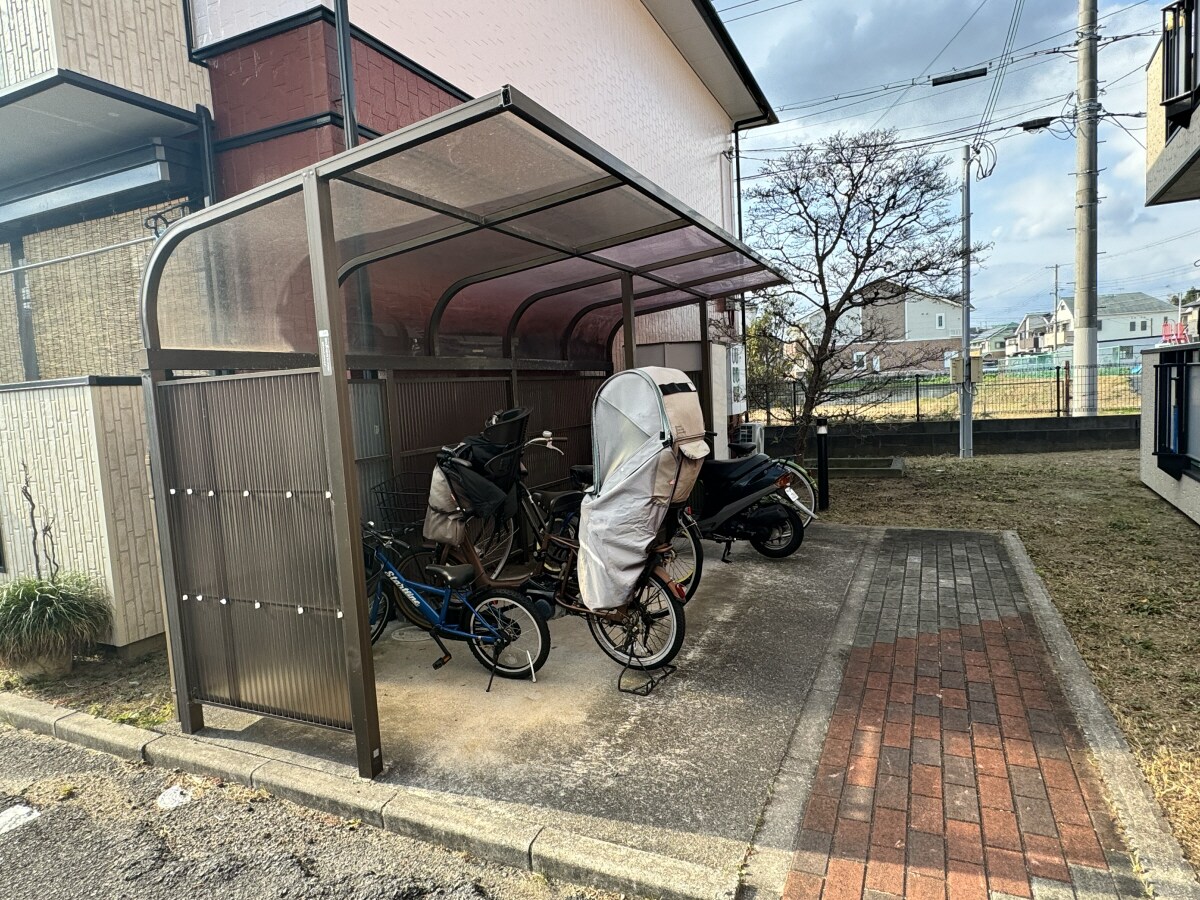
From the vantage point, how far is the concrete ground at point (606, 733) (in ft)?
8.63

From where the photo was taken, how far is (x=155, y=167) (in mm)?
4875

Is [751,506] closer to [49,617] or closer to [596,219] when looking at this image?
[596,219]

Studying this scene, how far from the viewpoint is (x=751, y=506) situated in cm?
588

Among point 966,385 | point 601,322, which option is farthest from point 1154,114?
point 601,322

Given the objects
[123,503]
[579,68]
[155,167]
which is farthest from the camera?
[579,68]

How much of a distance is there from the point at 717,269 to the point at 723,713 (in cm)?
415

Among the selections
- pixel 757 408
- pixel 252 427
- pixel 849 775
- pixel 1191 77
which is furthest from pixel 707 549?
pixel 1191 77

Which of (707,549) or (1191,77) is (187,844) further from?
(1191,77)

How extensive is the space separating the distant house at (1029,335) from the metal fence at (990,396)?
50.6 metres

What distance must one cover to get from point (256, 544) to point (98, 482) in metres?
1.77

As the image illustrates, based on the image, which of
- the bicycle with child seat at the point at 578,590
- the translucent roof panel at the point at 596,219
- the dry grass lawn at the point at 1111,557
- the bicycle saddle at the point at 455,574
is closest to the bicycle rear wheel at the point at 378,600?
the bicycle with child seat at the point at 578,590

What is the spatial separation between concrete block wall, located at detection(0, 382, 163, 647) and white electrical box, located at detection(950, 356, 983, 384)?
1295cm

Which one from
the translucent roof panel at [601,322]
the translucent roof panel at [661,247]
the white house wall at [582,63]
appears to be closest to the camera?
the translucent roof panel at [661,247]

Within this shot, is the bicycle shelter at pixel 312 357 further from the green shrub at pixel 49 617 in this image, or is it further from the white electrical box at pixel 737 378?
the white electrical box at pixel 737 378
